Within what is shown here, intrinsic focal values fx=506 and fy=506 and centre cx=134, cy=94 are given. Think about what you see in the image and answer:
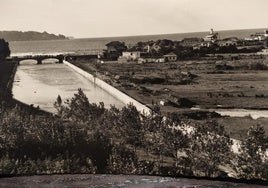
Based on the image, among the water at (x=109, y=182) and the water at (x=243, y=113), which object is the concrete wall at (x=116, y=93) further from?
the water at (x=109, y=182)

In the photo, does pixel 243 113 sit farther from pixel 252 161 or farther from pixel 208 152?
pixel 252 161

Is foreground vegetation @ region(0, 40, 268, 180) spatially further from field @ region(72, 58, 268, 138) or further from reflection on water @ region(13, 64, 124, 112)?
reflection on water @ region(13, 64, 124, 112)

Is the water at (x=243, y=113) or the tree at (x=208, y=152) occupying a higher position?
the tree at (x=208, y=152)

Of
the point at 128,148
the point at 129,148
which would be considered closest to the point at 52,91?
the point at 129,148

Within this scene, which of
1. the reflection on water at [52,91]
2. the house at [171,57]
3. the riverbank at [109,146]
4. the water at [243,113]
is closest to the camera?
the riverbank at [109,146]

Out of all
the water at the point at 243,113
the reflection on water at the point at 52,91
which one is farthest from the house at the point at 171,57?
the water at the point at 243,113

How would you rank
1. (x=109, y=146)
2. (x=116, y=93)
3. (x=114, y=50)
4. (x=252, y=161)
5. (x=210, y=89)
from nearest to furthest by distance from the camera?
(x=252, y=161) < (x=109, y=146) < (x=116, y=93) < (x=210, y=89) < (x=114, y=50)

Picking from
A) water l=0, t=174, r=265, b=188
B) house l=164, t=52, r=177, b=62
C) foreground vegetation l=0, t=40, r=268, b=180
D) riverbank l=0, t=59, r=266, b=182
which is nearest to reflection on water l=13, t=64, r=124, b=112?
riverbank l=0, t=59, r=266, b=182

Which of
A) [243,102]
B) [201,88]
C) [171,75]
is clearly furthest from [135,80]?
[243,102]
